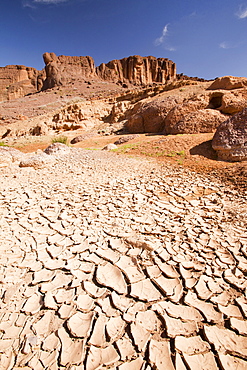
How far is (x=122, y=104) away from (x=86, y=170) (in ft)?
48.4

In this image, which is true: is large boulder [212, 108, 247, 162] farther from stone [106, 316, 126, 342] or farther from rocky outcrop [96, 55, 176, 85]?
rocky outcrop [96, 55, 176, 85]

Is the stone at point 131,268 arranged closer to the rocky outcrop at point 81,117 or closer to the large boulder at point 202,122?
the large boulder at point 202,122

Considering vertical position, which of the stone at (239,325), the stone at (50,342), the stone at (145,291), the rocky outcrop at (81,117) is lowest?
the stone at (50,342)

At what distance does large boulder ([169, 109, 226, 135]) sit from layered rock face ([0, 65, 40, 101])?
52.2 m

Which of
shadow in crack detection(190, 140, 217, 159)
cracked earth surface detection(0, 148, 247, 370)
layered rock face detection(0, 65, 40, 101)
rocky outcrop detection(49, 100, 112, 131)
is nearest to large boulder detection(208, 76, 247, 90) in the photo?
shadow in crack detection(190, 140, 217, 159)

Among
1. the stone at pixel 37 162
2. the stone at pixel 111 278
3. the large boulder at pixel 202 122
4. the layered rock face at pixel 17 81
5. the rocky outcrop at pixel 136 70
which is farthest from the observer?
the layered rock face at pixel 17 81

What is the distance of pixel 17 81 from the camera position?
47875 mm

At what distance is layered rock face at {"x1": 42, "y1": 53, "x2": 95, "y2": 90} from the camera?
40.2m

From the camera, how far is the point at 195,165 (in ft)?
13.3

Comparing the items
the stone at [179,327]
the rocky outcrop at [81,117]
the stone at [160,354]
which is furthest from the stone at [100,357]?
the rocky outcrop at [81,117]

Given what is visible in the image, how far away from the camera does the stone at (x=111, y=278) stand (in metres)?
1.41

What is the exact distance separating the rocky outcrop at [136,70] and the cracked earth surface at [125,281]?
156ft

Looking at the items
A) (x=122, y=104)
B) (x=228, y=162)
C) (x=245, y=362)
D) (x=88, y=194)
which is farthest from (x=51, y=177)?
(x=122, y=104)

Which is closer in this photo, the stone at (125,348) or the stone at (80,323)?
the stone at (125,348)
